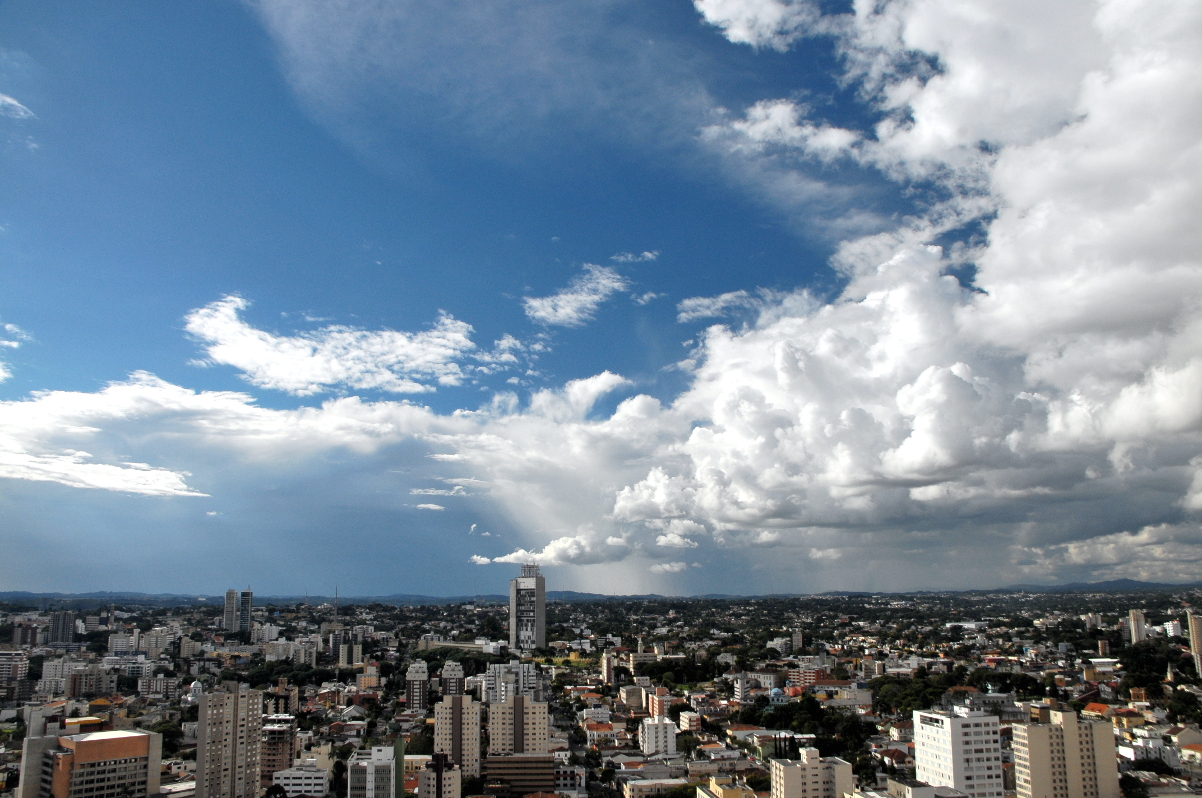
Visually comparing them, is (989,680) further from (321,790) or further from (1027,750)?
(321,790)

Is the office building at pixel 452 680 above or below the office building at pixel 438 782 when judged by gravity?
below

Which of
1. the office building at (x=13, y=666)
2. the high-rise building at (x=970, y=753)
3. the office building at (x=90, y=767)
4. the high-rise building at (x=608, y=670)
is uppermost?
the high-rise building at (x=970, y=753)

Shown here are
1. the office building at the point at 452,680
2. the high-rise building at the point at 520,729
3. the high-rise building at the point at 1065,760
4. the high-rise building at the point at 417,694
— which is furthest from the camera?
the office building at the point at 452,680

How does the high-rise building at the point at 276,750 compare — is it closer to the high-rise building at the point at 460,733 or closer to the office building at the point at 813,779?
the high-rise building at the point at 460,733

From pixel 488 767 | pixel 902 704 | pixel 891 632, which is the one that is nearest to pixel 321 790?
pixel 488 767

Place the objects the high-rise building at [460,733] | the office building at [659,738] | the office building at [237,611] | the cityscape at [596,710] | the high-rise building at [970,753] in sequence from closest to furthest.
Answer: the high-rise building at [970,753], the cityscape at [596,710], the high-rise building at [460,733], the office building at [659,738], the office building at [237,611]

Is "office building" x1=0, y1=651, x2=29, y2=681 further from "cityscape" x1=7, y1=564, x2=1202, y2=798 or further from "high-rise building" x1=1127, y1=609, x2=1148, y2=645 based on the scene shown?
"high-rise building" x1=1127, y1=609, x2=1148, y2=645

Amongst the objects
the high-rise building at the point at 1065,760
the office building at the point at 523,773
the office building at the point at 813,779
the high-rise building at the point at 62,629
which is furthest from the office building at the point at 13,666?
the high-rise building at the point at 1065,760
